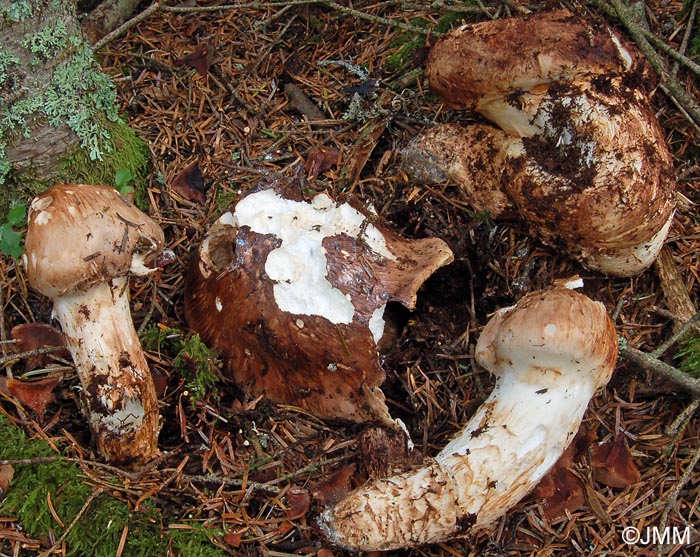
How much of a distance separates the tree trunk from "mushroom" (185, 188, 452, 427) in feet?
2.46

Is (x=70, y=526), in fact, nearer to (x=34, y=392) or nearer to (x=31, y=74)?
(x=34, y=392)

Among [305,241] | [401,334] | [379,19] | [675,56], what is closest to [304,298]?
[305,241]

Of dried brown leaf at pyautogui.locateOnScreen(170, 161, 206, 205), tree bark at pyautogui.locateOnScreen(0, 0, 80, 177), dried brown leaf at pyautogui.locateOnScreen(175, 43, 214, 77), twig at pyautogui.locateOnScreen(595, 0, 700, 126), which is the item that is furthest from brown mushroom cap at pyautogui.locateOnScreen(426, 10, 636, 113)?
tree bark at pyautogui.locateOnScreen(0, 0, 80, 177)

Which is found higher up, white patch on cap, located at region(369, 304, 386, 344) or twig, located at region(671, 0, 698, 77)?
→ twig, located at region(671, 0, 698, 77)

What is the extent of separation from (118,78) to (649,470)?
316cm

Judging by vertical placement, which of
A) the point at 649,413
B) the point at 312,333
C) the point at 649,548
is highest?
the point at 312,333

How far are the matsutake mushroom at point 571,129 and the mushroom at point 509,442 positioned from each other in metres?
0.40


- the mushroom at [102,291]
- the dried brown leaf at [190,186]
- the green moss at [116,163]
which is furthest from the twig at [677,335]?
the green moss at [116,163]

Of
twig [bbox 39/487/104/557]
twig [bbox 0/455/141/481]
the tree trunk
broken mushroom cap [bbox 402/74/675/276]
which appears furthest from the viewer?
the tree trunk

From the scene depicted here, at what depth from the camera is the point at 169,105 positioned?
10.9ft

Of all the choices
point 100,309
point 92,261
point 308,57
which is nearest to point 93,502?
point 100,309

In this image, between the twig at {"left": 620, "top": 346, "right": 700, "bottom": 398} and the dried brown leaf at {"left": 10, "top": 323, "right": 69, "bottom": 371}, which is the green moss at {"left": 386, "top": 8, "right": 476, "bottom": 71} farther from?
the dried brown leaf at {"left": 10, "top": 323, "right": 69, "bottom": 371}

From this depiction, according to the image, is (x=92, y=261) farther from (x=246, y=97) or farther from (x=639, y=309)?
(x=639, y=309)

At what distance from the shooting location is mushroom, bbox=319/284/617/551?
2.18 m
